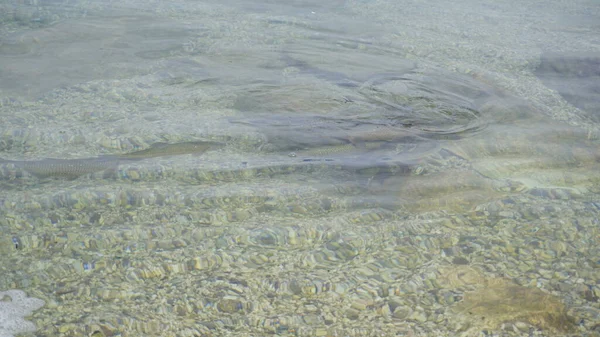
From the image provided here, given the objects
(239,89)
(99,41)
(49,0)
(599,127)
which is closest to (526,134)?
(599,127)

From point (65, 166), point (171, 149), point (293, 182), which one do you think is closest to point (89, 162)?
point (65, 166)

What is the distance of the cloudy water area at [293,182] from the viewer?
8.41ft

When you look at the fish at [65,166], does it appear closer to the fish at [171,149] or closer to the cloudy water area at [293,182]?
the cloudy water area at [293,182]

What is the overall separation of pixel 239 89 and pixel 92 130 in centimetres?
137

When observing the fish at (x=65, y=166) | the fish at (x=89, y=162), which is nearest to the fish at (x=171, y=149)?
the fish at (x=89, y=162)

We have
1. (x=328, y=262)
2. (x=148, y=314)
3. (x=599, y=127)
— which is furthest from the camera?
(x=599, y=127)

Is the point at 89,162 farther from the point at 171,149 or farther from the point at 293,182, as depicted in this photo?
the point at 293,182

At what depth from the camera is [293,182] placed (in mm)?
3607

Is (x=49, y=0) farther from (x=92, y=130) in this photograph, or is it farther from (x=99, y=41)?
(x=92, y=130)

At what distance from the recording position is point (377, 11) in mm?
7637

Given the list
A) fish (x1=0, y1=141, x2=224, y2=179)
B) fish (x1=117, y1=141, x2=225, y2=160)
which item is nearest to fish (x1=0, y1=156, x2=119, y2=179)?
fish (x1=0, y1=141, x2=224, y2=179)

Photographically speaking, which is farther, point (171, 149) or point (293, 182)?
point (171, 149)

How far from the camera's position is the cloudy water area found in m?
2.56

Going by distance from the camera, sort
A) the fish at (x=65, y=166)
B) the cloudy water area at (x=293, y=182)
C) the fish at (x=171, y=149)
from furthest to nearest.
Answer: the fish at (x=171, y=149), the fish at (x=65, y=166), the cloudy water area at (x=293, y=182)
